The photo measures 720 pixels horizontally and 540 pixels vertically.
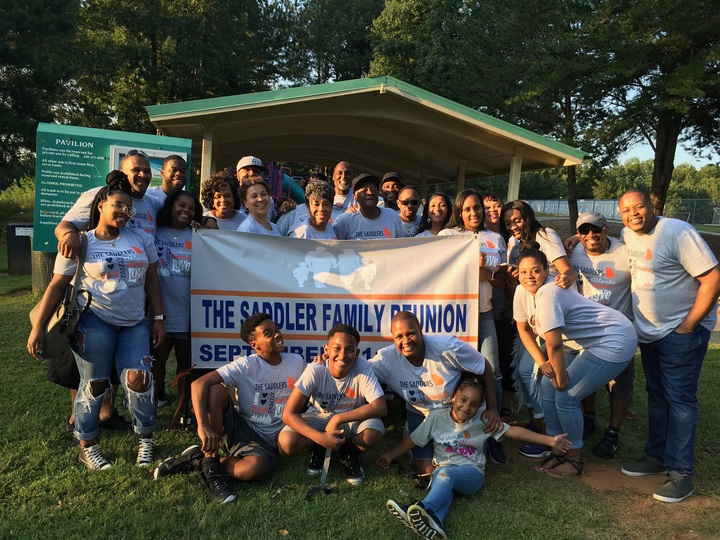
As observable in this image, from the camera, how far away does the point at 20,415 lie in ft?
15.1

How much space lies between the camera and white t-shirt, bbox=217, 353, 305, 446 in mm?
3789

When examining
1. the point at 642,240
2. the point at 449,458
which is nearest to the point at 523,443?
the point at 449,458

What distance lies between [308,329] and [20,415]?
2.70 metres

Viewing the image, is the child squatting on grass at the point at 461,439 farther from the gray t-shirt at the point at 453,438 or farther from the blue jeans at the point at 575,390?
the blue jeans at the point at 575,390

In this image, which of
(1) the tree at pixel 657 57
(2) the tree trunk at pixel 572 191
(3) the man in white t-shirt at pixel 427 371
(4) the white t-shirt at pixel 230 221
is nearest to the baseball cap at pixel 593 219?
(3) the man in white t-shirt at pixel 427 371

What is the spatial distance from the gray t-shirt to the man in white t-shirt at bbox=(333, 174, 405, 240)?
1862 millimetres

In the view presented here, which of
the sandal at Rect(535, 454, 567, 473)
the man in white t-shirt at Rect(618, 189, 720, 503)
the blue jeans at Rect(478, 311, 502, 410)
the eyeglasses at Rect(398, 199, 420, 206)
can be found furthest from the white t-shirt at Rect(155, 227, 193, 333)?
the man in white t-shirt at Rect(618, 189, 720, 503)

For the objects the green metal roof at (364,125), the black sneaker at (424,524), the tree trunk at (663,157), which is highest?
the tree trunk at (663,157)

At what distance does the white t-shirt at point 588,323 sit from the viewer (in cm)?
369

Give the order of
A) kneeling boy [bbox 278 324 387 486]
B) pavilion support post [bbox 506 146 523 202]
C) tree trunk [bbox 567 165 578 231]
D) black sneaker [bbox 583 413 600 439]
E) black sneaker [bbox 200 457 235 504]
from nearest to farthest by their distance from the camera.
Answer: black sneaker [bbox 200 457 235 504] < kneeling boy [bbox 278 324 387 486] < black sneaker [bbox 583 413 600 439] < pavilion support post [bbox 506 146 523 202] < tree trunk [bbox 567 165 578 231]

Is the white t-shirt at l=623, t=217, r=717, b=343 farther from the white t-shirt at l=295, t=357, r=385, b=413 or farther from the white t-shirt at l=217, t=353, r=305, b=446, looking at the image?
the white t-shirt at l=217, t=353, r=305, b=446

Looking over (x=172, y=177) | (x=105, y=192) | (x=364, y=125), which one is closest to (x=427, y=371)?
(x=105, y=192)

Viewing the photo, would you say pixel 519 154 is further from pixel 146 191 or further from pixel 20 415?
pixel 20 415

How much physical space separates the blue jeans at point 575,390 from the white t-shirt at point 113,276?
3.10m
